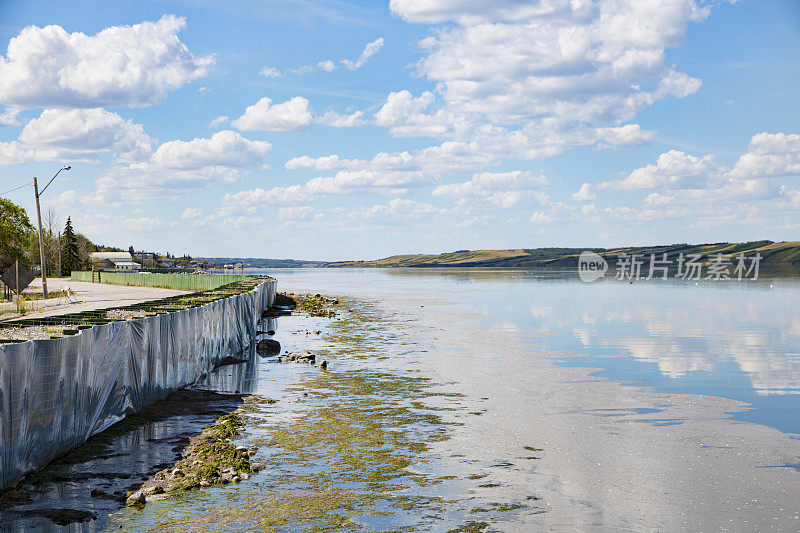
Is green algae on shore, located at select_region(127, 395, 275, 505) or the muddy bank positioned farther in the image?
green algae on shore, located at select_region(127, 395, 275, 505)

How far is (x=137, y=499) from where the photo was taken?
34.4ft

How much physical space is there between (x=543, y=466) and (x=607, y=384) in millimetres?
9807

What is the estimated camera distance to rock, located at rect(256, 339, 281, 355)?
29.9 metres

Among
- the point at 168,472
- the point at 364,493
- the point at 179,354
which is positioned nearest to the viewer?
the point at 364,493

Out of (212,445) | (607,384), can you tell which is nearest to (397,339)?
(607,384)

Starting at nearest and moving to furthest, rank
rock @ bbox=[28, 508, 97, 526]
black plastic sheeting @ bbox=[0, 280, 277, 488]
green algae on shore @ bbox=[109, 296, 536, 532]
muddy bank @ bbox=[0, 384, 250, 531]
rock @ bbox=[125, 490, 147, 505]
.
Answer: rock @ bbox=[28, 508, 97, 526] < muddy bank @ bbox=[0, 384, 250, 531] < green algae on shore @ bbox=[109, 296, 536, 532] < rock @ bbox=[125, 490, 147, 505] < black plastic sheeting @ bbox=[0, 280, 277, 488]

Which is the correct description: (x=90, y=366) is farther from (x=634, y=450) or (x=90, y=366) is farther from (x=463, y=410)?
(x=634, y=450)

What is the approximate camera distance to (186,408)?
17703 millimetres

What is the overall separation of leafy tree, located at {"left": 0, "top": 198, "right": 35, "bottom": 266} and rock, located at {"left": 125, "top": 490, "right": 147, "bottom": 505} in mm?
75879

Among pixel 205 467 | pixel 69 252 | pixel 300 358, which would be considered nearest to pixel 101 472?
pixel 205 467

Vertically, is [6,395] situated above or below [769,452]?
above

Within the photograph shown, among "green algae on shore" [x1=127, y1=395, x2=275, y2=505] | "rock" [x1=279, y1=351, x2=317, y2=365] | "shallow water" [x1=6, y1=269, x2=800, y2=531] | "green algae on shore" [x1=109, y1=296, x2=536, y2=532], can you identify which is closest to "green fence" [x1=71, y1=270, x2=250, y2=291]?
"rock" [x1=279, y1=351, x2=317, y2=365]

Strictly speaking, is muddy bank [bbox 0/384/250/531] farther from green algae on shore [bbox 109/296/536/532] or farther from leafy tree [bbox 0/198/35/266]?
leafy tree [bbox 0/198/35/266]

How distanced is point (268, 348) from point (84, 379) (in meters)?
17.1
